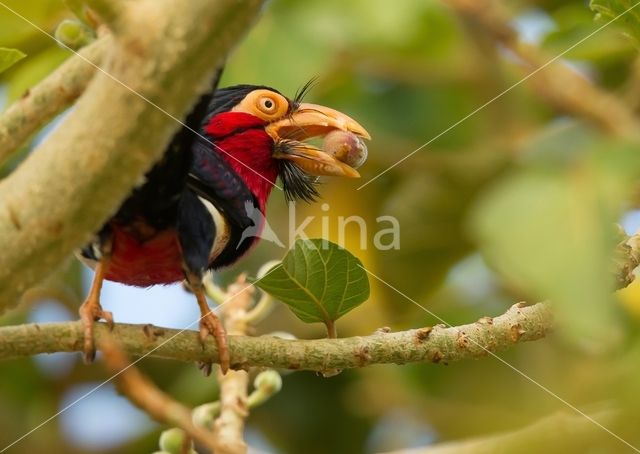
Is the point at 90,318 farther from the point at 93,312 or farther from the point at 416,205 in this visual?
the point at 416,205

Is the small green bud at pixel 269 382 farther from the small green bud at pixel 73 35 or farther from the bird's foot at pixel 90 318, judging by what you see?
the small green bud at pixel 73 35

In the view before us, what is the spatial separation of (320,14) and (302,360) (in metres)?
0.95

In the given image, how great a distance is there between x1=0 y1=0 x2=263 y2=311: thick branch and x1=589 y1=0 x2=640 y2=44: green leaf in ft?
3.83

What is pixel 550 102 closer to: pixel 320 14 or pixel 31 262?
pixel 320 14

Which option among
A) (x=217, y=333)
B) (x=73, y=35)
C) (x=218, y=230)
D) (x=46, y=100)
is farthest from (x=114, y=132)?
(x=218, y=230)

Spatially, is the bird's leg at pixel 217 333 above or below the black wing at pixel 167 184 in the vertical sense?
below

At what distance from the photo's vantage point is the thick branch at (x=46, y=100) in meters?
1.88

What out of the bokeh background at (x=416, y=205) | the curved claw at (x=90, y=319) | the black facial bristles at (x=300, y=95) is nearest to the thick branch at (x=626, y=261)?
the bokeh background at (x=416, y=205)

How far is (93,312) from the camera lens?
2.22 meters

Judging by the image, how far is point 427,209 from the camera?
12.7ft

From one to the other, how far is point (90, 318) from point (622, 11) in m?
1.23

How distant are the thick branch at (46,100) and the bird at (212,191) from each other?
0.64ft

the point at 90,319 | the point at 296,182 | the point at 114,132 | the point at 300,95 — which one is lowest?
the point at 114,132

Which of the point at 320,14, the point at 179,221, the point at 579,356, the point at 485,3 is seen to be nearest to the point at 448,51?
the point at 485,3
